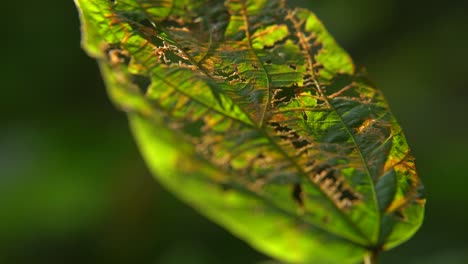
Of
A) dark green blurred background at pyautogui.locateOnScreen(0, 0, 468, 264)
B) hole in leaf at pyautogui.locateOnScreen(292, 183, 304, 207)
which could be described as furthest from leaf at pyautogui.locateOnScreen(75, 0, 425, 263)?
dark green blurred background at pyautogui.locateOnScreen(0, 0, 468, 264)

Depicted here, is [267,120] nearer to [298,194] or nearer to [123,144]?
[298,194]

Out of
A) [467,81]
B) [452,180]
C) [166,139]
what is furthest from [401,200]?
[467,81]

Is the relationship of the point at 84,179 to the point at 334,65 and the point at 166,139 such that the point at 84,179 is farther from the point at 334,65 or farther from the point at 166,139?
the point at 166,139

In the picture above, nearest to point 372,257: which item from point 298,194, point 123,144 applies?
point 298,194

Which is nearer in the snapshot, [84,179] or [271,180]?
[271,180]

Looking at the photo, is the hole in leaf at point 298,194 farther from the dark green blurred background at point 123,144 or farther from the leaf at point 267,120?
the dark green blurred background at point 123,144
